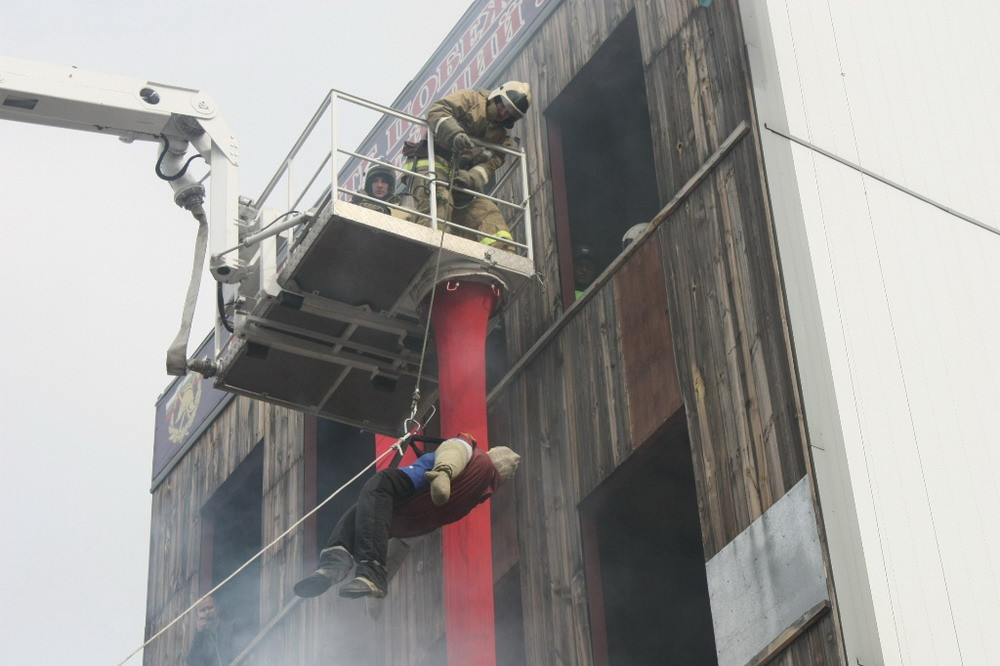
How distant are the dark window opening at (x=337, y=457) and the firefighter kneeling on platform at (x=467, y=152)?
4.98 m

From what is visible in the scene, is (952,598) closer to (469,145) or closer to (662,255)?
(662,255)

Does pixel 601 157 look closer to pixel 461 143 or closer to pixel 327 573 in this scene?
pixel 461 143

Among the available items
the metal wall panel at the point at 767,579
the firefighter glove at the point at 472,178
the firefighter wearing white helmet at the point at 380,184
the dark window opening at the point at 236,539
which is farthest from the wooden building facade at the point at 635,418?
the firefighter wearing white helmet at the point at 380,184

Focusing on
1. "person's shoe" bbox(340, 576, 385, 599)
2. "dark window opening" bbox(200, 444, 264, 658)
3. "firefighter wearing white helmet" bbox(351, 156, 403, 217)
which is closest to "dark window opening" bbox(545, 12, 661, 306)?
"firefighter wearing white helmet" bbox(351, 156, 403, 217)

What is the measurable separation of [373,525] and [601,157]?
287 inches

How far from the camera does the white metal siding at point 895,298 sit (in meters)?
9.69

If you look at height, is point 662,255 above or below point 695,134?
below

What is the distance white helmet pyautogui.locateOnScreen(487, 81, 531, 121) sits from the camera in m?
13.6

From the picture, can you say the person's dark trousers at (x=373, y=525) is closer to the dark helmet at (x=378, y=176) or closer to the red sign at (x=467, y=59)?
the dark helmet at (x=378, y=176)

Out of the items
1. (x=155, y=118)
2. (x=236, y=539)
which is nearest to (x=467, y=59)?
(x=155, y=118)

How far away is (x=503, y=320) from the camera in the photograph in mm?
14734

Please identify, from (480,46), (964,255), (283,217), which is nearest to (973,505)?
(964,255)

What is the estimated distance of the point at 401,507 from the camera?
11.2 m

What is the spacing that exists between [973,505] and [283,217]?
6.38m
